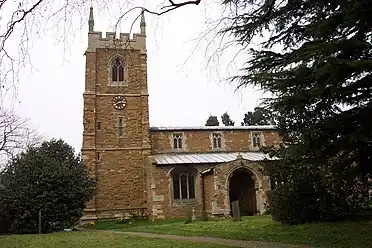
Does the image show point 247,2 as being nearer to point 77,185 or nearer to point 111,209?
point 77,185

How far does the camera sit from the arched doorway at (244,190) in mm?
30500

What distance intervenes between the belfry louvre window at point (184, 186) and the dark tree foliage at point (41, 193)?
8.36 metres

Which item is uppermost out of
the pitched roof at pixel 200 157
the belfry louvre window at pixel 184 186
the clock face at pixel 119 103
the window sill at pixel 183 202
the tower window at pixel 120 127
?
the clock face at pixel 119 103

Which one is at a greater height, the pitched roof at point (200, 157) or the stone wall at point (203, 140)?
the stone wall at point (203, 140)

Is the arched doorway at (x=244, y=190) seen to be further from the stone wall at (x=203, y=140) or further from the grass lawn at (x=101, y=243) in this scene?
the grass lawn at (x=101, y=243)

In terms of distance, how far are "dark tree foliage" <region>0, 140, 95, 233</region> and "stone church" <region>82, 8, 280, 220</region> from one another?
7492 millimetres

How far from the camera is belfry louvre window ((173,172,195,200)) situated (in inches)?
1220

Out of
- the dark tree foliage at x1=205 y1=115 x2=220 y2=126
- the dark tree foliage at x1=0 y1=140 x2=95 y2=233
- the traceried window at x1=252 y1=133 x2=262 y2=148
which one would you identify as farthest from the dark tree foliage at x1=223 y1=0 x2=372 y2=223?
the dark tree foliage at x1=205 y1=115 x2=220 y2=126

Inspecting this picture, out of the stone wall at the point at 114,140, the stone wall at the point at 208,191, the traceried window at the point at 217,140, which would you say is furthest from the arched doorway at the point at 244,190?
the stone wall at the point at 114,140

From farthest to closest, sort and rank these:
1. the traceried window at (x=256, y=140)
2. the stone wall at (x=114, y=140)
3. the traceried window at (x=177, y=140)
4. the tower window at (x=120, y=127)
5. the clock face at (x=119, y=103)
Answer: the traceried window at (x=256, y=140) → the traceried window at (x=177, y=140) → the clock face at (x=119, y=103) → the tower window at (x=120, y=127) → the stone wall at (x=114, y=140)

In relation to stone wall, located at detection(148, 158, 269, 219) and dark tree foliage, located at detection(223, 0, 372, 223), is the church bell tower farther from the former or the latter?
dark tree foliage, located at detection(223, 0, 372, 223)

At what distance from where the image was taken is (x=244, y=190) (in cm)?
3200

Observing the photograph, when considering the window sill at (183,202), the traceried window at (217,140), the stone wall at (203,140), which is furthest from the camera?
the traceried window at (217,140)

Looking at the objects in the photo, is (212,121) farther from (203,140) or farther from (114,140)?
(114,140)
